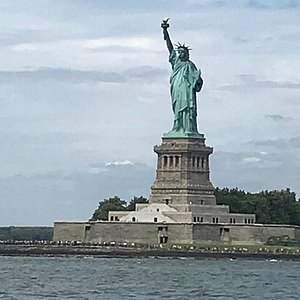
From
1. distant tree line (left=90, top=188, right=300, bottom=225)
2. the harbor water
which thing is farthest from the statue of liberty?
the harbor water

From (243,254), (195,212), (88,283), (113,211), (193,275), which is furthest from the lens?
(113,211)

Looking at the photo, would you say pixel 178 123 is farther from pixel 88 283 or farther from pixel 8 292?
pixel 8 292

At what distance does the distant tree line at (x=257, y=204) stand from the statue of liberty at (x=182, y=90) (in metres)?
8.56

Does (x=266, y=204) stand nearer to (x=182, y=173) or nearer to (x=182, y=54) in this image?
(x=182, y=173)

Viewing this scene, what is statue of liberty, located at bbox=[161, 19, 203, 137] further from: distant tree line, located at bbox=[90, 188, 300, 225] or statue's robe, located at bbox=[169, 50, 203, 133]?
distant tree line, located at bbox=[90, 188, 300, 225]

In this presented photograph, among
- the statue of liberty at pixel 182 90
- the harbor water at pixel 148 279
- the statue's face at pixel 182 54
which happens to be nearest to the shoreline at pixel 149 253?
the harbor water at pixel 148 279

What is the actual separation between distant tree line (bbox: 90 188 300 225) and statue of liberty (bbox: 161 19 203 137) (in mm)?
8558

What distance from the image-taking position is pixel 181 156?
125m

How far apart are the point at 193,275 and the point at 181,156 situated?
38989 millimetres

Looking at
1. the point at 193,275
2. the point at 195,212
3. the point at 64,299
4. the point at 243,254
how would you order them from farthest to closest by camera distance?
1. the point at 195,212
2. the point at 243,254
3. the point at 193,275
4. the point at 64,299

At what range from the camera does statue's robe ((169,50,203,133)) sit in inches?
5002

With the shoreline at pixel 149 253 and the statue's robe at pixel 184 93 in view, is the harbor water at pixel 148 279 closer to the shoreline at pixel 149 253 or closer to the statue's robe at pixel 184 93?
the shoreline at pixel 149 253

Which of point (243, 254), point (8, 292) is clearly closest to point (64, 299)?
point (8, 292)

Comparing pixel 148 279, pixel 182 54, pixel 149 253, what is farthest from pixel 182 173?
pixel 148 279
